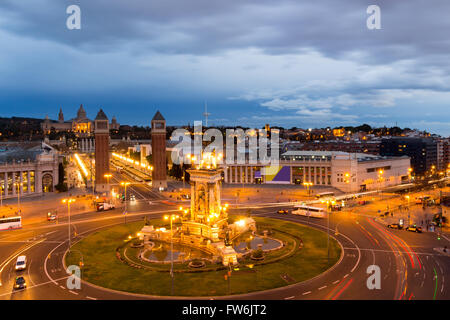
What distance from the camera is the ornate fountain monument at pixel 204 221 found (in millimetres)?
54500

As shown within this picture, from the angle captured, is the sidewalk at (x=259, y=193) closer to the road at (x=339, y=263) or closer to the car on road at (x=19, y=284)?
the road at (x=339, y=263)

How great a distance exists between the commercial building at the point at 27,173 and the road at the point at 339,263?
37.5 metres

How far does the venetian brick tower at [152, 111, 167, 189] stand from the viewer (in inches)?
4587

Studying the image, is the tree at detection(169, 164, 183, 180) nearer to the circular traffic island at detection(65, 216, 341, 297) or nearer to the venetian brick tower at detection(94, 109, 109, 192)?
the venetian brick tower at detection(94, 109, 109, 192)

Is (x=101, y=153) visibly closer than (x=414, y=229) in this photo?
No

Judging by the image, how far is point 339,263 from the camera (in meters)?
44.4

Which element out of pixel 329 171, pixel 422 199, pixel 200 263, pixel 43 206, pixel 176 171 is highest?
pixel 329 171

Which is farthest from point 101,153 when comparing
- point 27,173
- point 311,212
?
point 311,212

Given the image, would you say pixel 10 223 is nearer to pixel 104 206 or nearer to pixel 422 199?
pixel 104 206

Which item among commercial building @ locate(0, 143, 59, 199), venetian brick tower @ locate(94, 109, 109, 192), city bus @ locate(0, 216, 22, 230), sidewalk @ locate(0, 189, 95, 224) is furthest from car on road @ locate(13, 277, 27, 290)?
venetian brick tower @ locate(94, 109, 109, 192)

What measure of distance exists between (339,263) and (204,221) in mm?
22560

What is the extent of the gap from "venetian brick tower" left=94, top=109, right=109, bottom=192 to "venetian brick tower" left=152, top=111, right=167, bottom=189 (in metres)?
15.5

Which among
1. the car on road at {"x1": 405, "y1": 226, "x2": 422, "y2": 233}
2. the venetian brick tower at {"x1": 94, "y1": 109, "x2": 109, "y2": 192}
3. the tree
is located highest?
the venetian brick tower at {"x1": 94, "y1": 109, "x2": 109, "y2": 192}

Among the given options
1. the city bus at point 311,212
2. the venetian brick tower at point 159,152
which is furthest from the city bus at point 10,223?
the city bus at point 311,212
